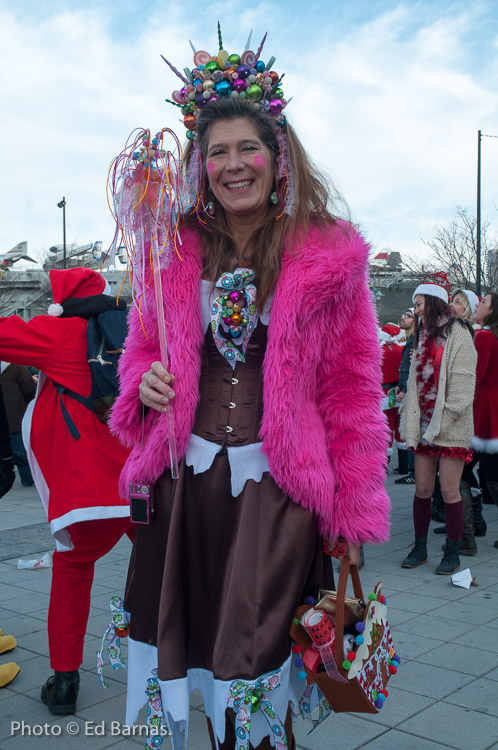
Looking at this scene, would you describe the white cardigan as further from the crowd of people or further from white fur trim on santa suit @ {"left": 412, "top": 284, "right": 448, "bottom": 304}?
white fur trim on santa suit @ {"left": 412, "top": 284, "right": 448, "bottom": 304}

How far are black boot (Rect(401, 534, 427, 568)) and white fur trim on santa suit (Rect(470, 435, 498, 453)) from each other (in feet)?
3.43

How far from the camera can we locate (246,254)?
245cm

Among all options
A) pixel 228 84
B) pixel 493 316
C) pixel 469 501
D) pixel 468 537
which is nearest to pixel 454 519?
pixel 468 537

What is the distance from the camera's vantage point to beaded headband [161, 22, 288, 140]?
2.42 meters

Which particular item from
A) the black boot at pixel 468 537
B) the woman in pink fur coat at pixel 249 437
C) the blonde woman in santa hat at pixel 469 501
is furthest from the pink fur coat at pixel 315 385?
the black boot at pixel 468 537

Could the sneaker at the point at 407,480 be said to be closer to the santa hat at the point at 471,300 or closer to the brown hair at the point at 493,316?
the santa hat at the point at 471,300

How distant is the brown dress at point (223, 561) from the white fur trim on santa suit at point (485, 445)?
Answer: 14.1 ft

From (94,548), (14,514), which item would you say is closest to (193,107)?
(94,548)

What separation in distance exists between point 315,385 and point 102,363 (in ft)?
4.24

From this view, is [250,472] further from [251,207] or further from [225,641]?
[251,207]

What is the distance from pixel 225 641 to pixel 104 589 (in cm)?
325

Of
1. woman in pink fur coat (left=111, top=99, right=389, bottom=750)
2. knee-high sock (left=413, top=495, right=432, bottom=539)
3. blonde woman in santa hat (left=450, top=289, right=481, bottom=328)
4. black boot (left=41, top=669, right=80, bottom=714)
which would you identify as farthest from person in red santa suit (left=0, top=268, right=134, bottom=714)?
blonde woman in santa hat (left=450, top=289, right=481, bottom=328)

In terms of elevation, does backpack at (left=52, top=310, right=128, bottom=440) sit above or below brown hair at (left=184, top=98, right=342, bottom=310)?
below

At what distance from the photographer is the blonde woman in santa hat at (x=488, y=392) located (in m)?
6.37
